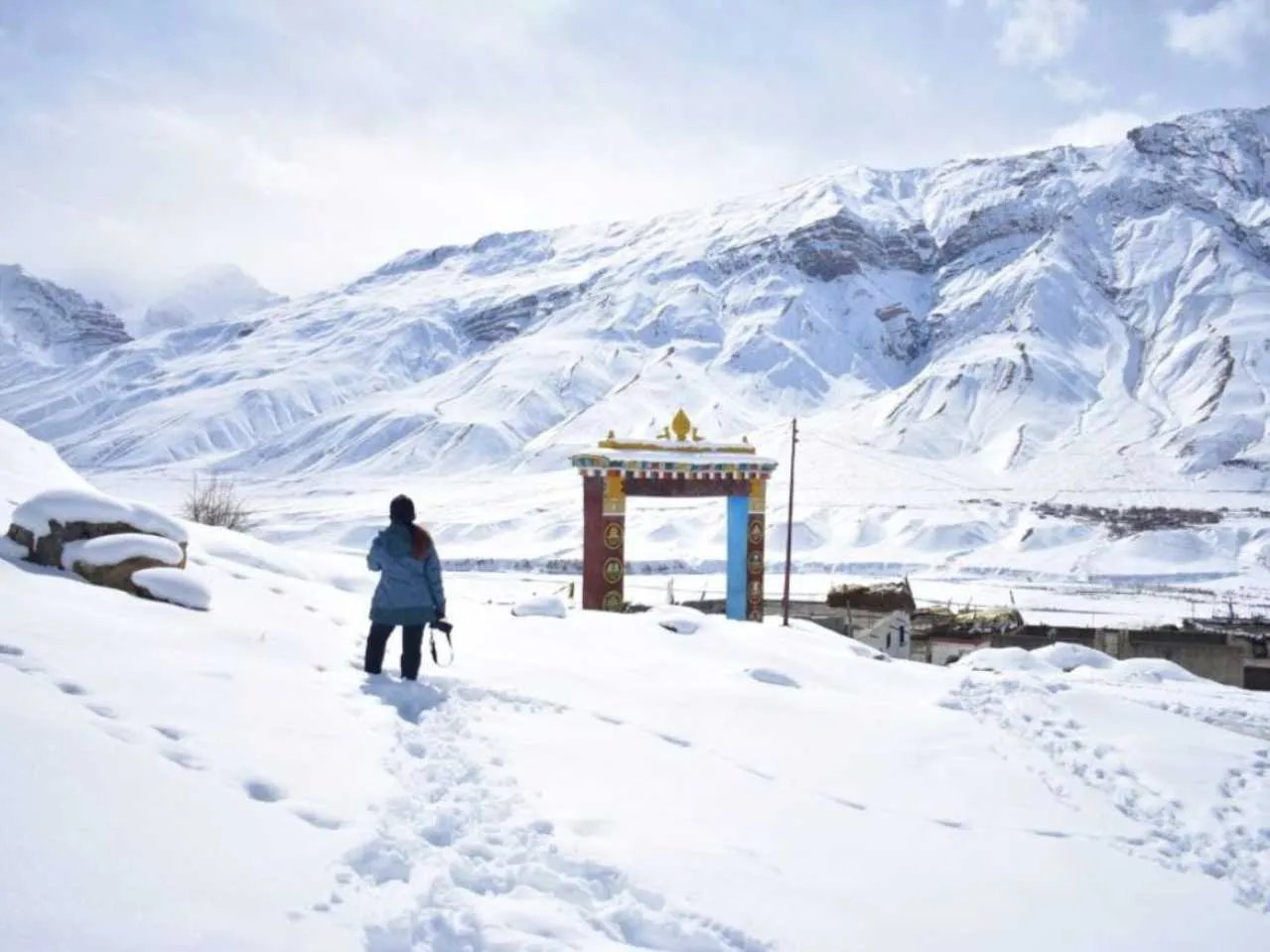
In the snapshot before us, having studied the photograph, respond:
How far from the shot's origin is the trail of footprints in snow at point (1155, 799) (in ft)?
18.6

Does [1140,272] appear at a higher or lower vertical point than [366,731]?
higher

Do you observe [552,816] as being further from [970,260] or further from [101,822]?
[970,260]

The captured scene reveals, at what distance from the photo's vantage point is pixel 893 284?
169 meters

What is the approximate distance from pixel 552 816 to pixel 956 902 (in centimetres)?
217

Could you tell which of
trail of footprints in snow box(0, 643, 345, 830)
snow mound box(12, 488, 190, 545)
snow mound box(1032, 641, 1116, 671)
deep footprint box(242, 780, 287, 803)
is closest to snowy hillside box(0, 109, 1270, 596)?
snow mound box(1032, 641, 1116, 671)

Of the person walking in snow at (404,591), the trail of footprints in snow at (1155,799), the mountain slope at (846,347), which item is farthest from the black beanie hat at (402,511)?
the mountain slope at (846,347)

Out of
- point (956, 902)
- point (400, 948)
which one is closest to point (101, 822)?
point (400, 948)

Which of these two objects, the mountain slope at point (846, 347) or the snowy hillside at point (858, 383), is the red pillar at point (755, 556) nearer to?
the snowy hillside at point (858, 383)

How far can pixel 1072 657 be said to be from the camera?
53.8 ft

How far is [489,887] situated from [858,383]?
466 ft

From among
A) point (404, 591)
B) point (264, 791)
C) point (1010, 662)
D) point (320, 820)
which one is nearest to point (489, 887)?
point (320, 820)

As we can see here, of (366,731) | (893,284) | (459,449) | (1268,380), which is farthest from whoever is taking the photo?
(893,284)

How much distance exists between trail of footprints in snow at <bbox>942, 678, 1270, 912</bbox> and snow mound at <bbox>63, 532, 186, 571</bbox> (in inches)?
313

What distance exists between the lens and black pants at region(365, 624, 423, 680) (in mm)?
7176
